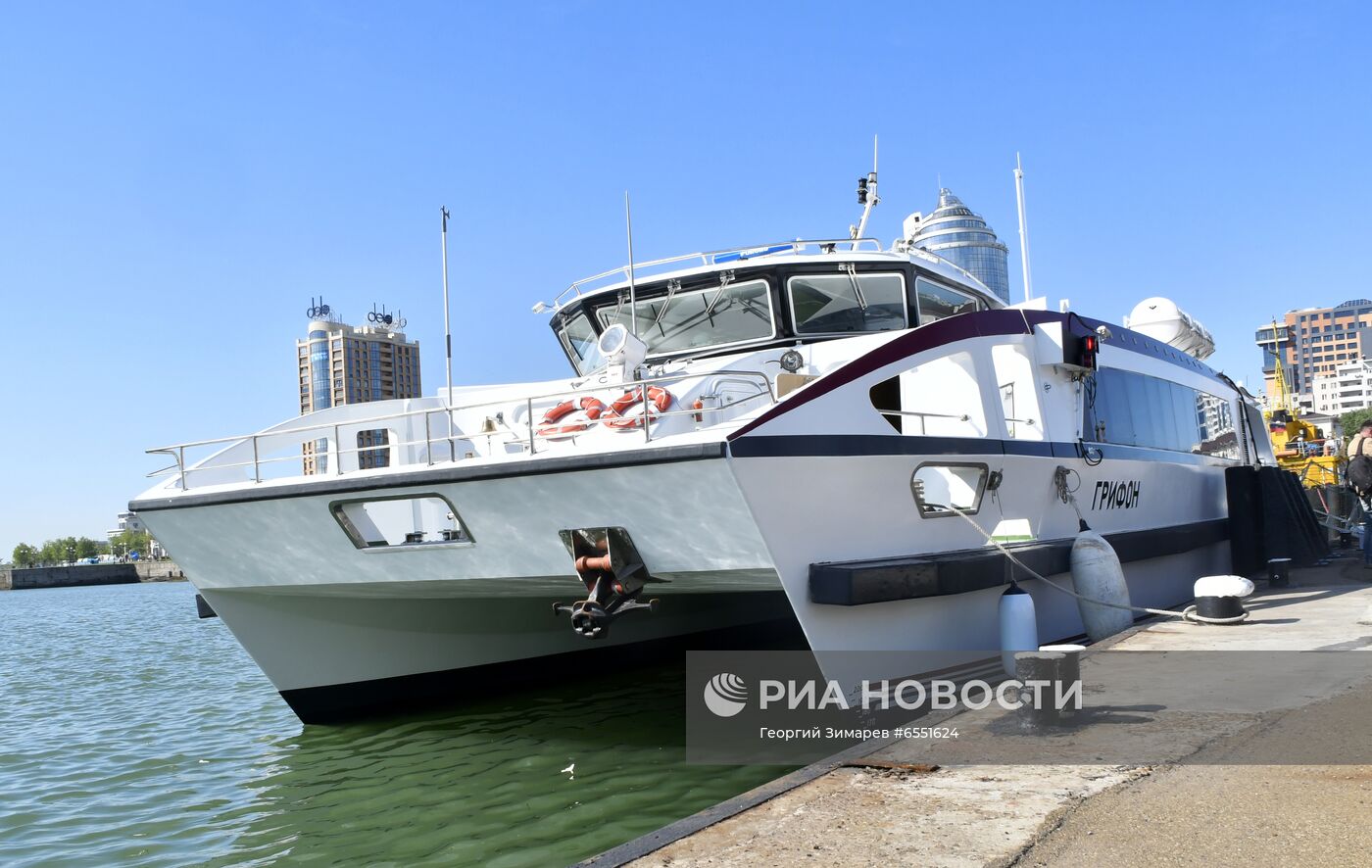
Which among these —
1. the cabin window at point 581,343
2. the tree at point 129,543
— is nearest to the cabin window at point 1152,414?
the cabin window at point 581,343

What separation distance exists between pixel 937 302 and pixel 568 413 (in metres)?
3.25

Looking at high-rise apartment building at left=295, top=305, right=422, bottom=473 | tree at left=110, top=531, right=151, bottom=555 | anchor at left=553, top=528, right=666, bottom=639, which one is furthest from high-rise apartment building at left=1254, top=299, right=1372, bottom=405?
anchor at left=553, top=528, right=666, bottom=639

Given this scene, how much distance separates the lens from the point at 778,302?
7.57m

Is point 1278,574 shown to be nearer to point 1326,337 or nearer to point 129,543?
point 129,543

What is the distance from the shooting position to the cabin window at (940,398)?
6.61 meters

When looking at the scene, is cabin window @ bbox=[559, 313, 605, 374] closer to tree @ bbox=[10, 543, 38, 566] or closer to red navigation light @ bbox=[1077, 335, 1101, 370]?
red navigation light @ bbox=[1077, 335, 1101, 370]

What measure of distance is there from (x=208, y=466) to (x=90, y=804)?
2306mm

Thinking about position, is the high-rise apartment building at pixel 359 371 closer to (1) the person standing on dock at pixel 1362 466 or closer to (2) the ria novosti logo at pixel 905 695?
(2) the ria novosti logo at pixel 905 695

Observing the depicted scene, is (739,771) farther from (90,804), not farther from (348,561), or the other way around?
(90,804)

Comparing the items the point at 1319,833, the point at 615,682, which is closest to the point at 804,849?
the point at 1319,833

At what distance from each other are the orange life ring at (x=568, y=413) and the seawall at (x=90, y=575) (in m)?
95.2

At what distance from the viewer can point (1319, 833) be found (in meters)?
2.87

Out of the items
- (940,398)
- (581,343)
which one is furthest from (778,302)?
(581,343)

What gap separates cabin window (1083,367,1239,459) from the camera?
8.19m
